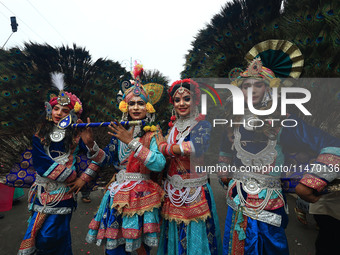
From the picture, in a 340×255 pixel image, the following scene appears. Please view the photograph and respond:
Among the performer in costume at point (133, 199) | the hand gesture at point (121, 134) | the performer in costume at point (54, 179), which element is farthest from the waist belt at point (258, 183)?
the performer in costume at point (54, 179)

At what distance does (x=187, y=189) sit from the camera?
2.28m

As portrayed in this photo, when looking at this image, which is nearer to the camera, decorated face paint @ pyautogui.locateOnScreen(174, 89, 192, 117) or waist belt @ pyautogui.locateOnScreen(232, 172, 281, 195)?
waist belt @ pyautogui.locateOnScreen(232, 172, 281, 195)

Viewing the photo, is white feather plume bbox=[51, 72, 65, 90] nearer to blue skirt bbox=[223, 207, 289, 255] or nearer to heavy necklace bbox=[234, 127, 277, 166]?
heavy necklace bbox=[234, 127, 277, 166]

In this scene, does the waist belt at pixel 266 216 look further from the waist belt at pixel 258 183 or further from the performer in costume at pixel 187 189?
the performer in costume at pixel 187 189

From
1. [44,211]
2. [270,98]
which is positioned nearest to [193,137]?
[270,98]

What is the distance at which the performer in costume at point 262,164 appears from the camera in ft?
6.20

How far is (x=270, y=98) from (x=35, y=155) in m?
2.95

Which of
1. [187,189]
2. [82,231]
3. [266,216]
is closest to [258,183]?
[266,216]

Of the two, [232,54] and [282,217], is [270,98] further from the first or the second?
[282,217]

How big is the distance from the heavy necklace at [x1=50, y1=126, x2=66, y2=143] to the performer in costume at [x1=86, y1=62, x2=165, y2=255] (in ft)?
2.92

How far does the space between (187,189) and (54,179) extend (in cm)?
171

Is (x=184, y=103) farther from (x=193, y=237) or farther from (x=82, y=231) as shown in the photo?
(x=82, y=231)

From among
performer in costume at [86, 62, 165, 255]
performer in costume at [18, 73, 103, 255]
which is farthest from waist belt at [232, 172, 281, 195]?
performer in costume at [18, 73, 103, 255]

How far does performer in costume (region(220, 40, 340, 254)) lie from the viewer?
1890 mm
